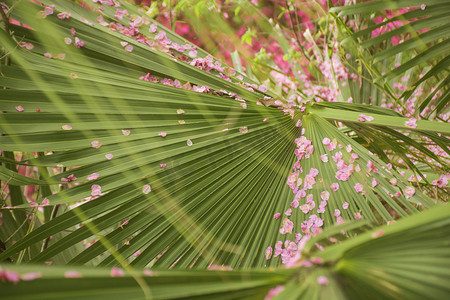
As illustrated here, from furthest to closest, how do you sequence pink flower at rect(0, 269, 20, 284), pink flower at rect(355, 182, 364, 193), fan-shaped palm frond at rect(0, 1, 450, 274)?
pink flower at rect(355, 182, 364, 193) < fan-shaped palm frond at rect(0, 1, 450, 274) < pink flower at rect(0, 269, 20, 284)

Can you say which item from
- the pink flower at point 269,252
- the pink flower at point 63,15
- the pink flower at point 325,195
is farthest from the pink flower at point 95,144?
the pink flower at point 325,195

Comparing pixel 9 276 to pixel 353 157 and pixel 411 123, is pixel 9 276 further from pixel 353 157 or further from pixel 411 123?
pixel 411 123

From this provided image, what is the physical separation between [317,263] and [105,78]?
92 cm

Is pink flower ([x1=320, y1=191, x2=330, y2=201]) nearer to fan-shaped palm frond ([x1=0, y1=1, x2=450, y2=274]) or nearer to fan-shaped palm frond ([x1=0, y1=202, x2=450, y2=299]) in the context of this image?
fan-shaped palm frond ([x1=0, y1=1, x2=450, y2=274])

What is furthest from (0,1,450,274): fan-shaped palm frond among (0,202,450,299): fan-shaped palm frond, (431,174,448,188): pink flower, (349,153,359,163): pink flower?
(0,202,450,299): fan-shaped palm frond

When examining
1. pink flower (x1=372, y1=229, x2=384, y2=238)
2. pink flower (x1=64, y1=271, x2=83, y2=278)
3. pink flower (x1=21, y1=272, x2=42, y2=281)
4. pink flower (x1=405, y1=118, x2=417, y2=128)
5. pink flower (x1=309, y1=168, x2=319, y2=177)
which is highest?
pink flower (x1=21, y1=272, x2=42, y2=281)

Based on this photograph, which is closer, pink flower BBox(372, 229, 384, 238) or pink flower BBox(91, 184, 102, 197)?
pink flower BBox(372, 229, 384, 238)

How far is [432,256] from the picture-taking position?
0.57m

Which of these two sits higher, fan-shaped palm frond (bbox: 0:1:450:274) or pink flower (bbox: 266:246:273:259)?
fan-shaped palm frond (bbox: 0:1:450:274)

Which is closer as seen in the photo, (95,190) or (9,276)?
(9,276)

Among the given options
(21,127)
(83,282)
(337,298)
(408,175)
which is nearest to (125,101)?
(21,127)

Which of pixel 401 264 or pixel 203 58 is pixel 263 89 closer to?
pixel 203 58

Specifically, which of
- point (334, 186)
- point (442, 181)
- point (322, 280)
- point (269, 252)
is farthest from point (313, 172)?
point (322, 280)

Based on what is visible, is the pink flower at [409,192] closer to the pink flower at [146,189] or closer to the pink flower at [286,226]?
the pink flower at [286,226]
